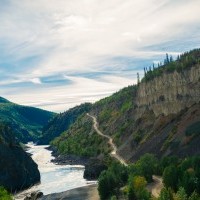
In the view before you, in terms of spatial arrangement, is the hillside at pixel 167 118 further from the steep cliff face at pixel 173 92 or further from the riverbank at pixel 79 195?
the riverbank at pixel 79 195

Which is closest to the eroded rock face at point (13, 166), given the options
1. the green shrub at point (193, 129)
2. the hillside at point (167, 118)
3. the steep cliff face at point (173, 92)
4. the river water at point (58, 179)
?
the river water at point (58, 179)

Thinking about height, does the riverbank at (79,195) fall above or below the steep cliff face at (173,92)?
below

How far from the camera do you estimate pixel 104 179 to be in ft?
343

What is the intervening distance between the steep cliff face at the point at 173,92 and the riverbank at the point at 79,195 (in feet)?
151

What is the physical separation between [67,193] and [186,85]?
5916 cm

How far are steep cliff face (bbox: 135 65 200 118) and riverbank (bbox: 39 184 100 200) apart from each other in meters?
46.0

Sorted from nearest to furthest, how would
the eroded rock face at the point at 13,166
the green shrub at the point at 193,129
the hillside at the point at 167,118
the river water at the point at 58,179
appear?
the green shrub at the point at 193,129
the hillside at the point at 167,118
the river water at the point at 58,179
the eroded rock face at the point at 13,166

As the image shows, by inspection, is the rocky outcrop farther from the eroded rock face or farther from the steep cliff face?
the steep cliff face

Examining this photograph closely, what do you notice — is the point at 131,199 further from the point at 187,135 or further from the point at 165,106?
the point at 165,106

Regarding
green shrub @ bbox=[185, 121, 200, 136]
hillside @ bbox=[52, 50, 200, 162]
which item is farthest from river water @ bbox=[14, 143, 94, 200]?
green shrub @ bbox=[185, 121, 200, 136]

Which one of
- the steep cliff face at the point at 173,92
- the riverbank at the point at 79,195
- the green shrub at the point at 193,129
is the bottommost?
the riverbank at the point at 79,195

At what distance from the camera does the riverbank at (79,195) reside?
109 meters

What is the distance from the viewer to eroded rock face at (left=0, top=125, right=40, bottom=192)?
14112cm

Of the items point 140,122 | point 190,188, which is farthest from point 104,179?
point 140,122
